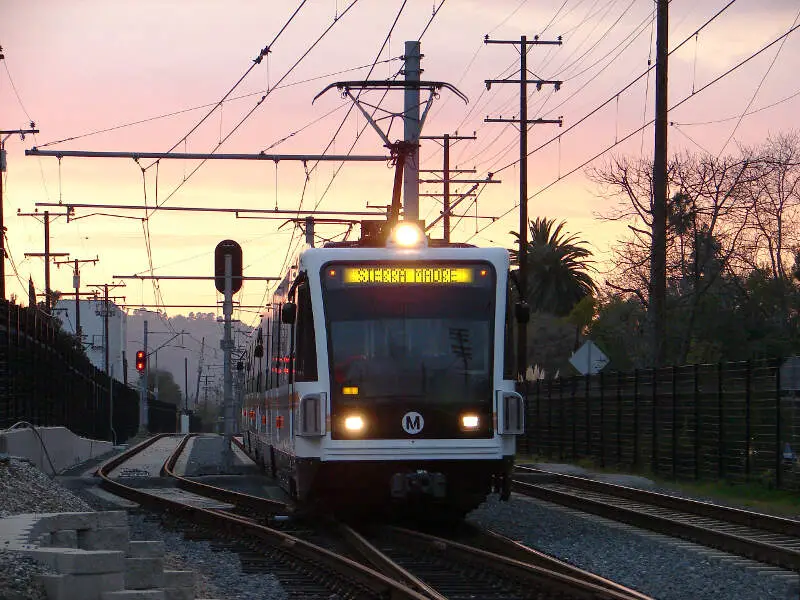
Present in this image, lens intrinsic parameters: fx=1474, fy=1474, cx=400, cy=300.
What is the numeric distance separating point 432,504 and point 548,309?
263 feet

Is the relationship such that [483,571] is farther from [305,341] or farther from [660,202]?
[660,202]

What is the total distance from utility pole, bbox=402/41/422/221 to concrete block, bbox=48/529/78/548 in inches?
593

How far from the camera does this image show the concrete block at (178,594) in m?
9.90

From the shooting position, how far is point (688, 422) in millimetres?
27266

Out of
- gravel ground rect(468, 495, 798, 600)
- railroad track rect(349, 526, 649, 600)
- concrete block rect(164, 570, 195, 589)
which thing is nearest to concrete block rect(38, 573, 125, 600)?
concrete block rect(164, 570, 195, 589)

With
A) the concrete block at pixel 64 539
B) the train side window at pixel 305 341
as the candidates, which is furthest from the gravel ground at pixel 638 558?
the concrete block at pixel 64 539

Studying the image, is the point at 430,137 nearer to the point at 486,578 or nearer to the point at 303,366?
the point at 303,366

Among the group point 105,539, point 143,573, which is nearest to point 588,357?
point 105,539

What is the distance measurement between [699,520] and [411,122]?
11407 mm

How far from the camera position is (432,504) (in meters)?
16.8

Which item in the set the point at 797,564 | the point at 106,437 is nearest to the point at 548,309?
the point at 106,437

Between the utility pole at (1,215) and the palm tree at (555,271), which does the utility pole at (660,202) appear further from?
the palm tree at (555,271)

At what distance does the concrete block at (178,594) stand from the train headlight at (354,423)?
5.43 metres

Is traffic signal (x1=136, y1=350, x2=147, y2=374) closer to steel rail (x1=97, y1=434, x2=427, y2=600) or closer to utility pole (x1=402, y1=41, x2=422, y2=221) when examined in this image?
utility pole (x1=402, y1=41, x2=422, y2=221)
